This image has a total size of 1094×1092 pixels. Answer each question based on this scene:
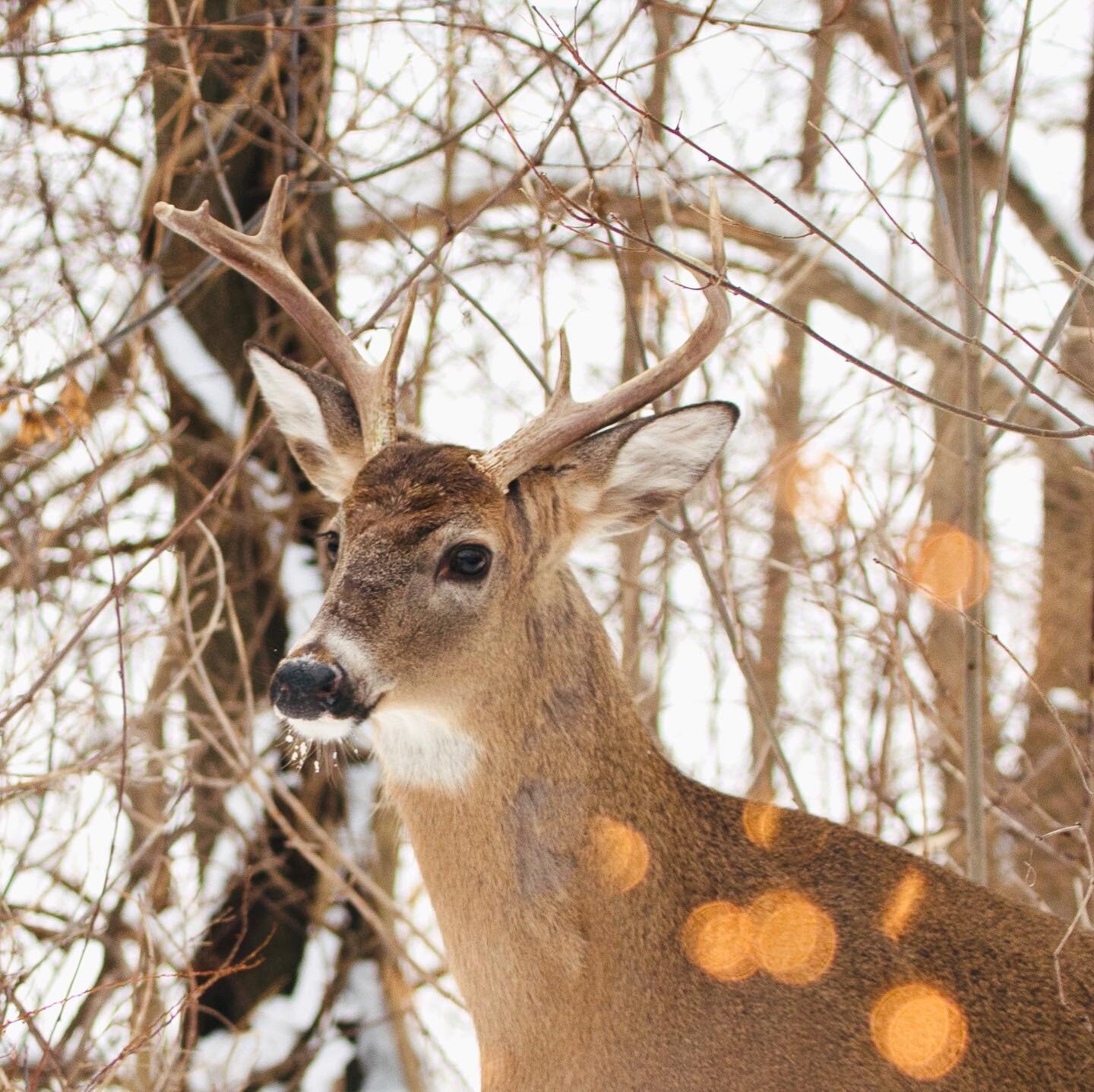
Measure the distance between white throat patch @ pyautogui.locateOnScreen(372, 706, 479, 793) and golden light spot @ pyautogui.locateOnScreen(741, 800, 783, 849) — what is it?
0.75 m

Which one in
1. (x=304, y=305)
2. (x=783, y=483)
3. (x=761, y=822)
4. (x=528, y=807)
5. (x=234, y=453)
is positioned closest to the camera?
A: (x=528, y=807)

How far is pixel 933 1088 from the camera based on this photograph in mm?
3521

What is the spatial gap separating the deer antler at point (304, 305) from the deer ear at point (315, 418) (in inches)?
3.1

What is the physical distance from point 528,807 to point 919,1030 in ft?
3.60

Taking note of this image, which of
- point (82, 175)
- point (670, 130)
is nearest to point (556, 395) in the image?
point (670, 130)

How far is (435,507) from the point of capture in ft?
13.1

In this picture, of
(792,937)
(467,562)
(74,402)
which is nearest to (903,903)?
(792,937)

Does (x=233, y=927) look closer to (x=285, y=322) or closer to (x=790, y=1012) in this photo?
(x=285, y=322)

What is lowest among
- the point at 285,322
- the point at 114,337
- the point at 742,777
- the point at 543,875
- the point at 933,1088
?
the point at 933,1088

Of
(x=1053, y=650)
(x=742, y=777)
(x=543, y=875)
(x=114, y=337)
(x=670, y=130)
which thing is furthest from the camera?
(x=1053, y=650)

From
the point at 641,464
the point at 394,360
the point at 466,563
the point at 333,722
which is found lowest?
the point at 333,722

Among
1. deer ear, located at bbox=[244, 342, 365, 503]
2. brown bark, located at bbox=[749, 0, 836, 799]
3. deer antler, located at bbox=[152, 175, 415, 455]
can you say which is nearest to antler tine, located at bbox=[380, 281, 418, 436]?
deer antler, located at bbox=[152, 175, 415, 455]

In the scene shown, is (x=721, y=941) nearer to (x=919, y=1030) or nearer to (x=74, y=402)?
(x=919, y=1030)

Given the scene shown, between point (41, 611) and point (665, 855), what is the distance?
10.7ft
